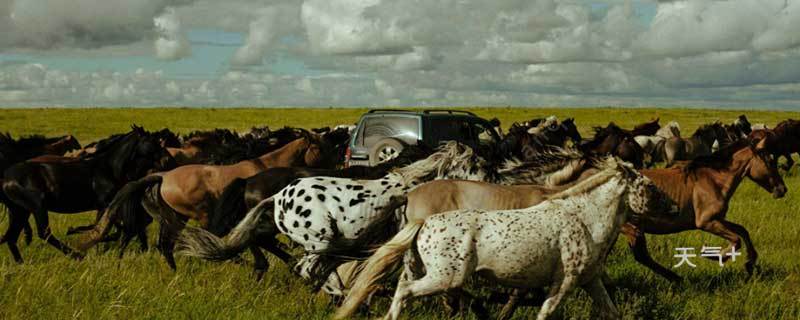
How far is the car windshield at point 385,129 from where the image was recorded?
12.1 meters

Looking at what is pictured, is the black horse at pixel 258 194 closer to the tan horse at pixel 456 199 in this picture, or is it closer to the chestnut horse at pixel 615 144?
the tan horse at pixel 456 199

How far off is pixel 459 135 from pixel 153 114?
207ft

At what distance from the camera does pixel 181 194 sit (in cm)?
956

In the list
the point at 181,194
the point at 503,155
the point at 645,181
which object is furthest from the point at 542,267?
the point at 181,194

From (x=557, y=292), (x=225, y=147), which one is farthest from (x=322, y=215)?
(x=225, y=147)

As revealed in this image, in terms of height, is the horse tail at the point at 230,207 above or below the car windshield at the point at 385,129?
below

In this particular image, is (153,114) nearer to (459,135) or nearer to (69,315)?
(459,135)

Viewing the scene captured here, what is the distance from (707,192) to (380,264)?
519 centimetres

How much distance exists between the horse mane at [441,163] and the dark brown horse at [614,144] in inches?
283

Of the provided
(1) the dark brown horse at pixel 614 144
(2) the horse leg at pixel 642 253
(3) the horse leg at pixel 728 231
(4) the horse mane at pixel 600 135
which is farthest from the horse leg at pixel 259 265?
(4) the horse mane at pixel 600 135

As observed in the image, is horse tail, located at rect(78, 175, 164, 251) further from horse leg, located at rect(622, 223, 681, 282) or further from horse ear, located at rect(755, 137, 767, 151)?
horse ear, located at rect(755, 137, 767, 151)

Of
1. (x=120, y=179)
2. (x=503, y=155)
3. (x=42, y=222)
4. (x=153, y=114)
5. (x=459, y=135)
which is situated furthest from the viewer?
(x=153, y=114)

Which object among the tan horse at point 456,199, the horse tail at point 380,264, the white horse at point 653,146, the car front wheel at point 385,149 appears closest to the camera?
the horse tail at point 380,264

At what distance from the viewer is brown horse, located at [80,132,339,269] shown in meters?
8.01
